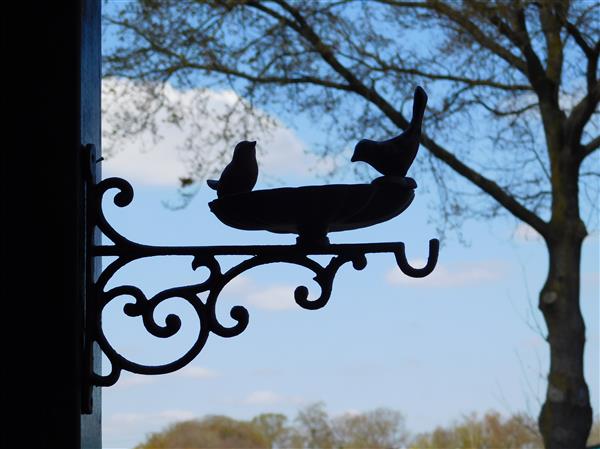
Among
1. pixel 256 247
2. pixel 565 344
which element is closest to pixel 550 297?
pixel 565 344

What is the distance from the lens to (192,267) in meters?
1.41

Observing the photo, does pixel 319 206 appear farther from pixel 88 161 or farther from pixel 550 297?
pixel 550 297

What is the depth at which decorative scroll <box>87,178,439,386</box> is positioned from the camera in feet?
4.56

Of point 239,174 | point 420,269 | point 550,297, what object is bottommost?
point 420,269

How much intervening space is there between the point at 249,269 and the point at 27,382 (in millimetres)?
335

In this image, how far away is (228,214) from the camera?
146 centimetres

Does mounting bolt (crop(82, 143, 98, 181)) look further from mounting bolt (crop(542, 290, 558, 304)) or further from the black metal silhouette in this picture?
mounting bolt (crop(542, 290, 558, 304))

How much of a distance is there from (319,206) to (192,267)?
197 mm

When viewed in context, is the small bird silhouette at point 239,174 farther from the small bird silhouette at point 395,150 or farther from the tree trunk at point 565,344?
the tree trunk at point 565,344

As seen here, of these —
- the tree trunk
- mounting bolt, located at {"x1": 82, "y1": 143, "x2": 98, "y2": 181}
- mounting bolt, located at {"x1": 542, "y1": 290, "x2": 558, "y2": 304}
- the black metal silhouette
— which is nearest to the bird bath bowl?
the black metal silhouette

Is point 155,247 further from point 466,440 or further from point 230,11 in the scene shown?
point 230,11

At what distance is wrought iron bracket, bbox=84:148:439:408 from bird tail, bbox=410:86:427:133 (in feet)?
0.61

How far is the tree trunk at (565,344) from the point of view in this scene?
5.95m

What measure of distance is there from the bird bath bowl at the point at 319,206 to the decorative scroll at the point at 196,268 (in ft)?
0.12
